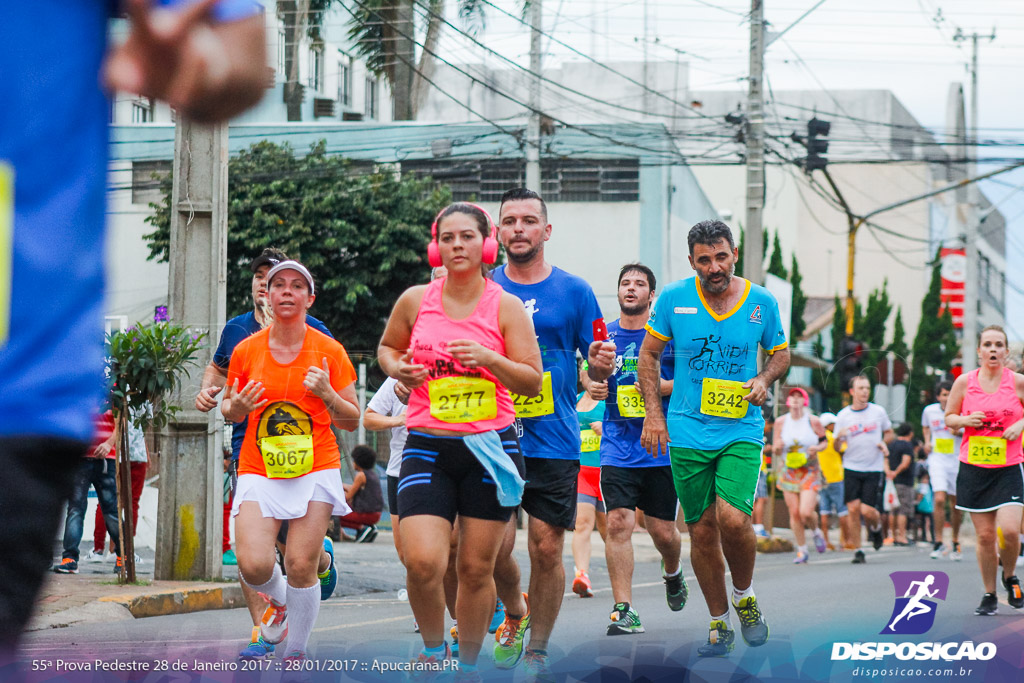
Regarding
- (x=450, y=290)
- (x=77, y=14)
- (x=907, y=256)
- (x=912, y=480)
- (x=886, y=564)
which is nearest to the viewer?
(x=77, y=14)

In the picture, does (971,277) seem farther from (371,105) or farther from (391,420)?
(391,420)

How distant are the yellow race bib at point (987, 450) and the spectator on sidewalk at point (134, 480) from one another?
246 inches

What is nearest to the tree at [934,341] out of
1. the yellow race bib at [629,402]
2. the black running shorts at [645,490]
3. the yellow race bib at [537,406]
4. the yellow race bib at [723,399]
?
the yellow race bib at [629,402]

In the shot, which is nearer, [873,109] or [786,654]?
[786,654]

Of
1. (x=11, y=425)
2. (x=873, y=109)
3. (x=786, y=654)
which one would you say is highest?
(x=873, y=109)

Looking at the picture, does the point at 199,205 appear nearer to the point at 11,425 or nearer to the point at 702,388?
the point at 702,388

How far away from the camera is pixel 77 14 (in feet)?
6.31

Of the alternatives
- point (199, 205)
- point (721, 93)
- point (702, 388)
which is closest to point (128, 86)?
point (702, 388)

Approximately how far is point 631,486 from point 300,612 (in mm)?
2569

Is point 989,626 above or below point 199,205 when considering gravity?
below

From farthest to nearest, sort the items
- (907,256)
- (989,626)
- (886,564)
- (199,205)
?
(907,256)
(886,564)
(199,205)
(989,626)

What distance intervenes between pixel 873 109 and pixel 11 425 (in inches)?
2175

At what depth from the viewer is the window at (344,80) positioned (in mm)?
26759

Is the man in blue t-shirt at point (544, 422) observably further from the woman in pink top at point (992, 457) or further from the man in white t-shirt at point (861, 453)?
the man in white t-shirt at point (861, 453)
